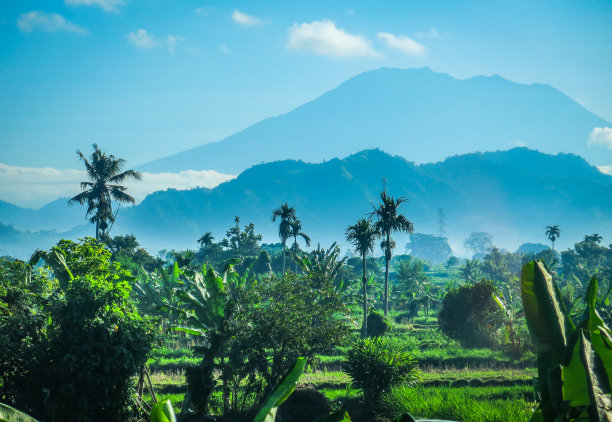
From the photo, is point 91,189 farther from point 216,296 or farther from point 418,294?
point 418,294

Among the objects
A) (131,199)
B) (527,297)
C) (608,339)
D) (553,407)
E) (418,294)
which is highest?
(131,199)

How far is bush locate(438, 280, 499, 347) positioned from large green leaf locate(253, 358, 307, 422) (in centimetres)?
3592

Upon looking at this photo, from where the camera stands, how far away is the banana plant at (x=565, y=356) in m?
3.70

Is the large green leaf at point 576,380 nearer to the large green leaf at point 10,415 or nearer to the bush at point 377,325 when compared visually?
the large green leaf at point 10,415

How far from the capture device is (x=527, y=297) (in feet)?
14.2

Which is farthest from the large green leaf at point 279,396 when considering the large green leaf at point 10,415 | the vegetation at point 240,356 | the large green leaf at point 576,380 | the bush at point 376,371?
the bush at point 376,371

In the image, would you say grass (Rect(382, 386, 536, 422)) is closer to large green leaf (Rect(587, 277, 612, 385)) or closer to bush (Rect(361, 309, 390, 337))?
large green leaf (Rect(587, 277, 612, 385))

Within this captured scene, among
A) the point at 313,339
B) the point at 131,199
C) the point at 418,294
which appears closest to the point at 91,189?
the point at 131,199

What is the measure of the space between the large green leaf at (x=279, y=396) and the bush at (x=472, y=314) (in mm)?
35919

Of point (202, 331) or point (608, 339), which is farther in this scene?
point (202, 331)

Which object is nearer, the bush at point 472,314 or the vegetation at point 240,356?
the vegetation at point 240,356

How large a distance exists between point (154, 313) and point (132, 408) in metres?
29.2

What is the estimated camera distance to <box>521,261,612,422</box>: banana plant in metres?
3.70

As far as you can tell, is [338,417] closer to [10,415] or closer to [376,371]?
[10,415]
